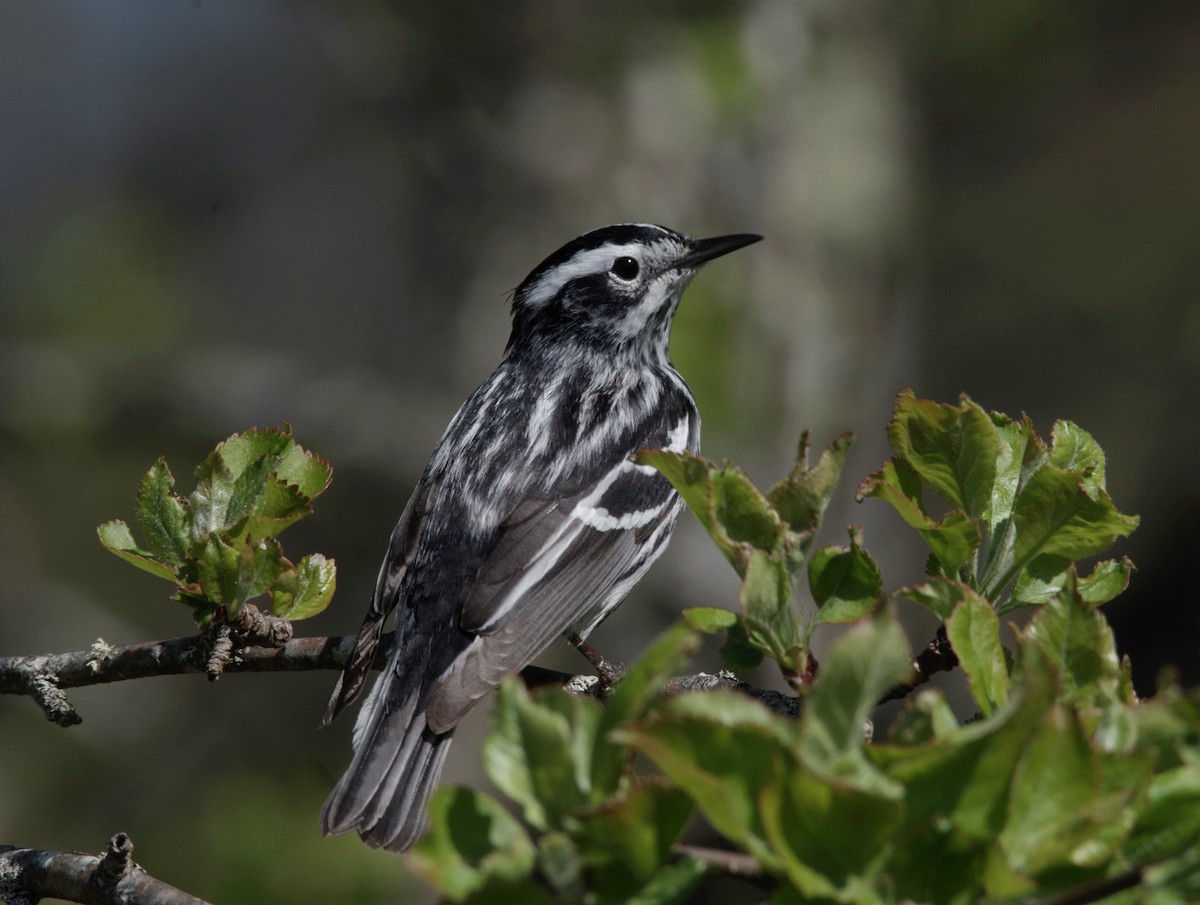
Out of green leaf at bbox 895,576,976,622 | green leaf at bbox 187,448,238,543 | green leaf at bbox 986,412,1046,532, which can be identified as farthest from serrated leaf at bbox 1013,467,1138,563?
green leaf at bbox 187,448,238,543

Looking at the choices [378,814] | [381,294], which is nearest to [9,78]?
[381,294]

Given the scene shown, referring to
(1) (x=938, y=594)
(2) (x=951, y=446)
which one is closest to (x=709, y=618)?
(1) (x=938, y=594)

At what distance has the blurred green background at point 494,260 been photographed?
7.83m

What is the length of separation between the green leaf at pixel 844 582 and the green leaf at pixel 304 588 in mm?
1317

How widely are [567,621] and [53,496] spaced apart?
246 inches

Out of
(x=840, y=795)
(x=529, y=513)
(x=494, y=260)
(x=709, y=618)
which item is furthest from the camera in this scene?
(x=494, y=260)

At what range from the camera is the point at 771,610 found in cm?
180

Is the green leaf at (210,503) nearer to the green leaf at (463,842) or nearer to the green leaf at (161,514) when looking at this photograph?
the green leaf at (161,514)

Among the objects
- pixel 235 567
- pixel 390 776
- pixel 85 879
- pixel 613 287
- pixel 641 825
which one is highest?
pixel 613 287

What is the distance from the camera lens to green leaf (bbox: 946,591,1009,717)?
1579mm

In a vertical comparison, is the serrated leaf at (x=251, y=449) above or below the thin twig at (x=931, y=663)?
above

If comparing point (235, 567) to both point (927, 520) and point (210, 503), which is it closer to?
point (210, 503)

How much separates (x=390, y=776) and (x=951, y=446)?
6.61 ft

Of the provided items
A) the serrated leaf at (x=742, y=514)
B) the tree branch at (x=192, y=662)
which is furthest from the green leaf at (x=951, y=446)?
the tree branch at (x=192, y=662)
